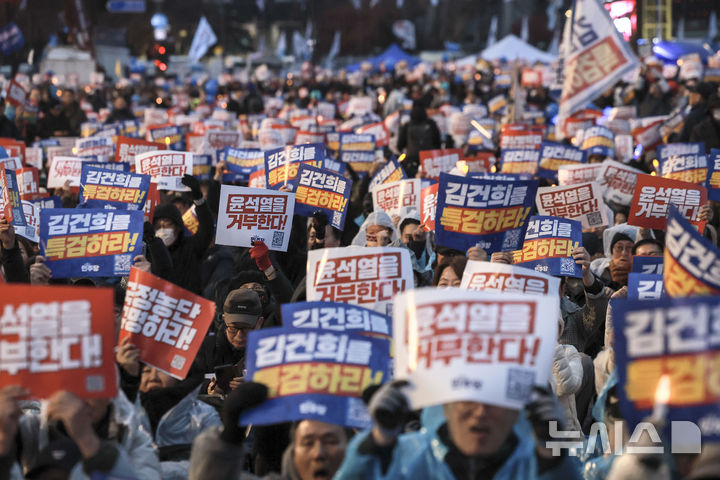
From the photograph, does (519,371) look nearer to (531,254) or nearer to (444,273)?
(444,273)

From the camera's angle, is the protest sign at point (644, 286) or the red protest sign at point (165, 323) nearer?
the red protest sign at point (165, 323)

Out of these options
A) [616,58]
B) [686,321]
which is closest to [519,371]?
[686,321]

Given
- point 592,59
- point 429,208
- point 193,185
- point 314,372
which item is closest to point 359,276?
point 314,372

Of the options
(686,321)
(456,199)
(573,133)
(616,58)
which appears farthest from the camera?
(573,133)

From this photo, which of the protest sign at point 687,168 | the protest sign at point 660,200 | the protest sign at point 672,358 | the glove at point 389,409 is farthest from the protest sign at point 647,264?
the glove at point 389,409

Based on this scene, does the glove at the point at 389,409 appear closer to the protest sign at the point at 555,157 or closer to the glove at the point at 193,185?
the glove at the point at 193,185

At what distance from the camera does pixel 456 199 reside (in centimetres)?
656

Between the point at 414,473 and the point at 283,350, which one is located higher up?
the point at 283,350

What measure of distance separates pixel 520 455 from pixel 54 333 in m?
1.56

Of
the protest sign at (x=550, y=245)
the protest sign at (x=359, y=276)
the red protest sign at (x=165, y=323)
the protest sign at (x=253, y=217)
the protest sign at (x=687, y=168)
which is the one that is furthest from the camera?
the protest sign at (x=687, y=168)

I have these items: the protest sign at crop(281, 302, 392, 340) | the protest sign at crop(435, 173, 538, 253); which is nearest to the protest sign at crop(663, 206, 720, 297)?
the protest sign at crop(281, 302, 392, 340)

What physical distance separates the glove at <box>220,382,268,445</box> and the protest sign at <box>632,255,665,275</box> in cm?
329

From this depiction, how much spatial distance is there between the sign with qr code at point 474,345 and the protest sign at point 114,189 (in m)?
5.13
